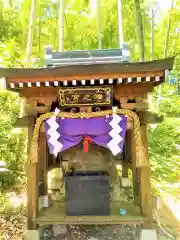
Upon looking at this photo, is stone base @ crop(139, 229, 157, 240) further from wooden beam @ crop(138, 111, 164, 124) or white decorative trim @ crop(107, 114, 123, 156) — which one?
wooden beam @ crop(138, 111, 164, 124)

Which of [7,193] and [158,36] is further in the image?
[158,36]

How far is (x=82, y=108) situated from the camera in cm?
646

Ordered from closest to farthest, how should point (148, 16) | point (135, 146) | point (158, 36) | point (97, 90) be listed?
point (97, 90) < point (135, 146) < point (148, 16) < point (158, 36)

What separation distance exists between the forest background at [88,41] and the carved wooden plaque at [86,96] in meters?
3.99

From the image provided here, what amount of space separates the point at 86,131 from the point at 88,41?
12787 mm

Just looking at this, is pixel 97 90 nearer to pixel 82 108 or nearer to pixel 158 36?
pixel 82 108

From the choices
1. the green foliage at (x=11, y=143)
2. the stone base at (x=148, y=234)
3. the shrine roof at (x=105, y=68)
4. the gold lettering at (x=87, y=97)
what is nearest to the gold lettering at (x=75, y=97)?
the gold lettering at (x=87, y=97)

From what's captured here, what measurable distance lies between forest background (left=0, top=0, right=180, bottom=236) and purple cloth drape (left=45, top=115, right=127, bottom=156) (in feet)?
11.9

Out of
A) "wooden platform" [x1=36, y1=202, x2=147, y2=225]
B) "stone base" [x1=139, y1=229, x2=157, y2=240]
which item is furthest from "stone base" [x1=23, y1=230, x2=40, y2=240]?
"stone base" [x1=139, y1=229, x2=157, y2=240]

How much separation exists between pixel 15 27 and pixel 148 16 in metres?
8.51

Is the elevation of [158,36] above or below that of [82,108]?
above

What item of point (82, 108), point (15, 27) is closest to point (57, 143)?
point (82, 108)

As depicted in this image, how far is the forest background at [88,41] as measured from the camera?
981 centimetres

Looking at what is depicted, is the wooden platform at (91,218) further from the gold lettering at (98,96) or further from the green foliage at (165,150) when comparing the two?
the green foliage at (165,150)
